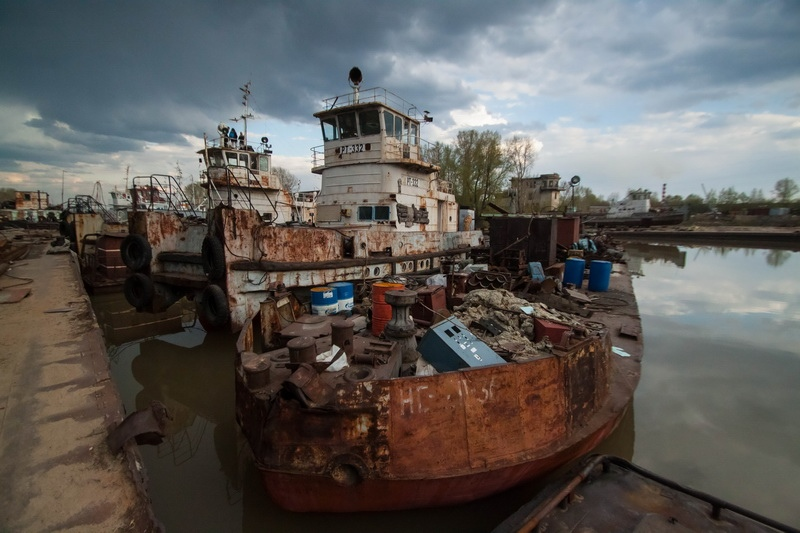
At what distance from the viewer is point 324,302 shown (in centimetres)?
536

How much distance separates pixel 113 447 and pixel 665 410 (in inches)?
243

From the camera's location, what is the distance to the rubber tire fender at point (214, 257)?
6023 millimetres

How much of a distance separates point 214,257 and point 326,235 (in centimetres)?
222

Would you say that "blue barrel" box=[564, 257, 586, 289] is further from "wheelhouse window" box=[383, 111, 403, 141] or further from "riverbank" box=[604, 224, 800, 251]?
"riverbank" box=[604, 224, 800, 251]

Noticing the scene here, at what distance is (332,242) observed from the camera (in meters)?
7.46

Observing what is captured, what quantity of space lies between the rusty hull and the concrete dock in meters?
0.86

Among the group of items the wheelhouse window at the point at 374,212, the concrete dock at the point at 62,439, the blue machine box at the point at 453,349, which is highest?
the wheelhouse window at the point at 374,212

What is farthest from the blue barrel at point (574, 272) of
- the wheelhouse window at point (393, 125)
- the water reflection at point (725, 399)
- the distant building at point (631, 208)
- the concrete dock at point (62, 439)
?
the distant building at point (631, 208)

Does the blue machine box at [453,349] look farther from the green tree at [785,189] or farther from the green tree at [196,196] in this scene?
the green tree at [785,189]

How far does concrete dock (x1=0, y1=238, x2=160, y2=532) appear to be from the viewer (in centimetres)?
Result: 199

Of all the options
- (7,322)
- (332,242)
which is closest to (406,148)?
(332,242)

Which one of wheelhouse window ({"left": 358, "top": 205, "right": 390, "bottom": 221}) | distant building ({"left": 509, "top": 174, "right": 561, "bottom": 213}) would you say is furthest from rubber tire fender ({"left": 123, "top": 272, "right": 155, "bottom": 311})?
distant building ({"left": 509, "top": 174, "right": 561, "bottom": 213})

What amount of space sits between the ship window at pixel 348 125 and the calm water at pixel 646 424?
6849 millimetres

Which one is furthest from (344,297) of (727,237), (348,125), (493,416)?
(727,237)
